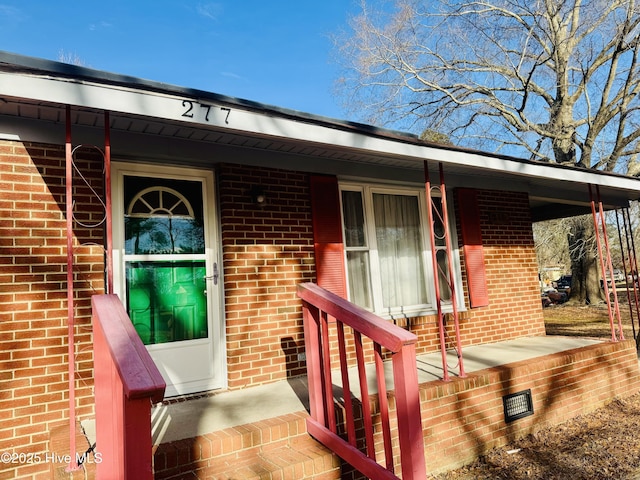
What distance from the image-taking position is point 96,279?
11.8ft

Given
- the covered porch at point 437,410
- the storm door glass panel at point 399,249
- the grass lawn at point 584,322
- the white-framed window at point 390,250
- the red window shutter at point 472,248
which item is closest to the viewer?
the covered porch at point 437,410

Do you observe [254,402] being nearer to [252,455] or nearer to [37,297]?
[252,455]

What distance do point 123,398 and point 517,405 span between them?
12.6 ft

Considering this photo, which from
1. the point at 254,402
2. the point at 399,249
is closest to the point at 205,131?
the point at 254,402

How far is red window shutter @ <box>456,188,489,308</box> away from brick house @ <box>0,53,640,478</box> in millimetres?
24

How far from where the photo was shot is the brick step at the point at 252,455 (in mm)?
2617

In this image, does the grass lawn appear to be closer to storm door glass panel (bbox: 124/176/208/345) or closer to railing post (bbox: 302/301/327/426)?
railing post (bbox: 302/301/327/426)

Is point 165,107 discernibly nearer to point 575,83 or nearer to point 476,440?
point 476,440

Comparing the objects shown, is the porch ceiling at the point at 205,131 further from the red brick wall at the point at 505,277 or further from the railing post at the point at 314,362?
the railing post at the point at 314,362

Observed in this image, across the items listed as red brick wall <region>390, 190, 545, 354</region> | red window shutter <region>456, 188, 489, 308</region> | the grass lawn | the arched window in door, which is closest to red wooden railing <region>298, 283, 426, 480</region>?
the arched window in door

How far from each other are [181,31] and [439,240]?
1114 cm

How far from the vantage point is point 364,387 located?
2.70 meters

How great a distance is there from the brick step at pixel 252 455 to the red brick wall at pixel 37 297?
1.17 m

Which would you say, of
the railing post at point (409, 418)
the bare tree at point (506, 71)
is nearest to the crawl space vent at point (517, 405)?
the railing post at point (409, 418)
